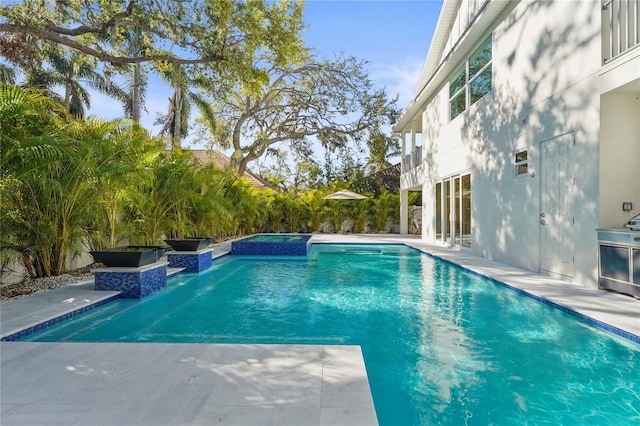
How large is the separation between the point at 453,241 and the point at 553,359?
32.5 ft

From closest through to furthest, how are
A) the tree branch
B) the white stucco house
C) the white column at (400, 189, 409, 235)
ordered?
the white stucco house, the tree branch, the white column at (400, 189, 409, 235)

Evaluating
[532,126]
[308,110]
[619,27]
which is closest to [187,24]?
[532,126]

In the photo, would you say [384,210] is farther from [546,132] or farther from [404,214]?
[546,132]

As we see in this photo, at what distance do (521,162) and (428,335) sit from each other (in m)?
5.78

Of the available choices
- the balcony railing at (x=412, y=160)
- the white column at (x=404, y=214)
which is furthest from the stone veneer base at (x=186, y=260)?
the white column at (x=404, y=214)

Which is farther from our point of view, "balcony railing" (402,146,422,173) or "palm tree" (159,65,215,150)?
"palm tree" (159,65,215,150)

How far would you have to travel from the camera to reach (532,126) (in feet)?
26.3

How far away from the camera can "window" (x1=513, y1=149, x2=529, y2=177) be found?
27.5 ft

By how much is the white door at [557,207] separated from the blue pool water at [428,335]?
52.3 inches

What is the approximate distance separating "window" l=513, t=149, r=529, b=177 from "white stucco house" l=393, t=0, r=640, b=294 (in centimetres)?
3

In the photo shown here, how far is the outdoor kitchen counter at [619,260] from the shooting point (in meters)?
5.53

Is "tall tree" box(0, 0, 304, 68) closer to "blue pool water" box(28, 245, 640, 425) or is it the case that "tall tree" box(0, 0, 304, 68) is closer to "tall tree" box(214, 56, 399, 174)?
"blue pool water" box(28, 245, 640, 425)

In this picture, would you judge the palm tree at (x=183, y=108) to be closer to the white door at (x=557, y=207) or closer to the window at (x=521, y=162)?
the window at (x=521, y=162)

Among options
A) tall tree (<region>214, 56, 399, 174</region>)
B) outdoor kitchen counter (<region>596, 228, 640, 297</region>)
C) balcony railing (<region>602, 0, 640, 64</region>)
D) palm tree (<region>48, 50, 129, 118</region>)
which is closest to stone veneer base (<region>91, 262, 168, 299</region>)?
outdoor kitchen counter (<region>596, 228, 640, 297</region>)
